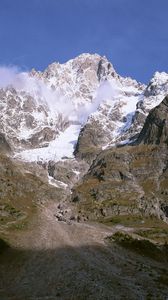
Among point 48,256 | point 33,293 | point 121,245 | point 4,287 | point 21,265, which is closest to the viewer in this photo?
point 33,293

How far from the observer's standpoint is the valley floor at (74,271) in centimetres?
7694

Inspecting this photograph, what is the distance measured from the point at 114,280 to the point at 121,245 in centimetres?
5965

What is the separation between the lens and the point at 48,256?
11612cm

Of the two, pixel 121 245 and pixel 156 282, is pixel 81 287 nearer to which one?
pixel 156 282

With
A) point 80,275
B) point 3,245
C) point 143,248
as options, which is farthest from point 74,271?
point 143,248

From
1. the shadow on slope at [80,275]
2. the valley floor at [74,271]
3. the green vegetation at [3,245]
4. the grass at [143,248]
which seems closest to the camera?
the shadow on slope at [80,275]

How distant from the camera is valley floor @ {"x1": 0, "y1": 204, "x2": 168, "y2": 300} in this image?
76938mm

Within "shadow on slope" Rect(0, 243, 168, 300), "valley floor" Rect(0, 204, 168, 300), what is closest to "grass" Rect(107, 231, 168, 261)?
"valley floor" Rect(0, 204, 168, 300)

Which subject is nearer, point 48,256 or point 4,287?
point 4,287

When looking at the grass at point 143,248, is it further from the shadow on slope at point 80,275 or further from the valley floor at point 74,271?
the shadow on slope at point 80,275

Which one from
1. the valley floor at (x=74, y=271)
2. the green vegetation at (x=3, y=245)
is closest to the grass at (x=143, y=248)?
the valley floor at (x=74, y=271)

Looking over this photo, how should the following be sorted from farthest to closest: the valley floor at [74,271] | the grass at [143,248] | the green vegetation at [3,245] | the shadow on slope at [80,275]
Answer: the grass at [143,248] < the green vegetation at [3,245] < the valley floor at [74,271] < the shadow on slope at [80,275]

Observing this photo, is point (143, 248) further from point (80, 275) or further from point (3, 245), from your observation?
point (80, 275)

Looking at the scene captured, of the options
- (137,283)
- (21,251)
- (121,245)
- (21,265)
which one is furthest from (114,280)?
(121,245)
